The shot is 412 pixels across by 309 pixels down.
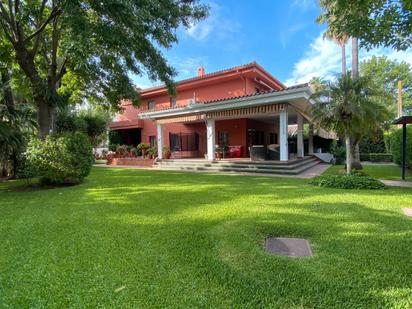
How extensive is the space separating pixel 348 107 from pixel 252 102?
5397mm

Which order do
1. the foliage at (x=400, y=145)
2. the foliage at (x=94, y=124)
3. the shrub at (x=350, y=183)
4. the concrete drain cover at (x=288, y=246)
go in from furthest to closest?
the foliage at (x=94, y=124) → the foliage at (x=400, y=145) → the shrub at (x=350, y=183) → the concrete drain cover at (x=288, y=246)

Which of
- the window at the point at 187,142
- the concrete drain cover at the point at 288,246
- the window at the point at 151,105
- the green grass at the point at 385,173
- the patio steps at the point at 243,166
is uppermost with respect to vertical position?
the window at the point at 151,105

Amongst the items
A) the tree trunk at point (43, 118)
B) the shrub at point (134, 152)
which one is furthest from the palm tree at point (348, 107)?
the shrub at point (134, 152)

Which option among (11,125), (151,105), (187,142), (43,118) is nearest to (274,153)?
(187,142)

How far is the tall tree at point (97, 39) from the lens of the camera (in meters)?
7.90

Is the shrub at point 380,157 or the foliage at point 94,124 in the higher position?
the foliage at point 94,124

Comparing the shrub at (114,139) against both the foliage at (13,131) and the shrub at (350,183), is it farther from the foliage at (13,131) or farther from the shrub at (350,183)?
the shrub at (350,183)

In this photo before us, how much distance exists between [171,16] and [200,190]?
6833 millimetres

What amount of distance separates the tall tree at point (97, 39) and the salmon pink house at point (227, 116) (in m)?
3.83

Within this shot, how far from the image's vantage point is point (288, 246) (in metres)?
4.09

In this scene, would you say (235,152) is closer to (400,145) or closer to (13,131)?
(400,145)

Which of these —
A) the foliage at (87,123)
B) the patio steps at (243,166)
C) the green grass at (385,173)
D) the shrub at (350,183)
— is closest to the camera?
the shrub at (350,183)

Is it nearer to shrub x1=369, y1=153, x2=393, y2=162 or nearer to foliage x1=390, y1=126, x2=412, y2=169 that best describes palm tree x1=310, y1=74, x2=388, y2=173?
foliage x1=390, y1=126, x2=412, y2=169

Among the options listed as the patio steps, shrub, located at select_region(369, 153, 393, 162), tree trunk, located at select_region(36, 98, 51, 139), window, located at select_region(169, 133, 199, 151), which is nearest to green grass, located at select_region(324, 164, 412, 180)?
the patio steps
